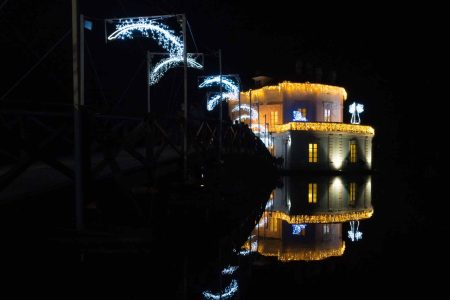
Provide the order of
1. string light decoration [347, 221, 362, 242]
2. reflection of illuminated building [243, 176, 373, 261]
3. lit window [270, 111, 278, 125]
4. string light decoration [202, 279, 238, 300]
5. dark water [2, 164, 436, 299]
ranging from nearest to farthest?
string light decoration [202, 279, 238, 300]
dark water [2, 164, 436, 299]
reflection of illuminated building [243, 176, 373, 261]
string light decoration [347, 221, 362, 242]
lit window [270, 111, 278, 125]

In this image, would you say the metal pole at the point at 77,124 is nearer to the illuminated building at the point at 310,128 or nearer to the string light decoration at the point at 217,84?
the string light decoration at the point at 217,84

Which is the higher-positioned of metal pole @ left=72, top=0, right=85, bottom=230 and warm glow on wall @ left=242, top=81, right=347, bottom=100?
warm glow on wall @ left=242, top=81, right=347, bottom=100

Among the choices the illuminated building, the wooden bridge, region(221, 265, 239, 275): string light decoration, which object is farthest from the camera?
the illuminated building

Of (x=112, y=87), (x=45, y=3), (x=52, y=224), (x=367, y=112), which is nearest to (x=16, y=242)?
(x=52, y=224)

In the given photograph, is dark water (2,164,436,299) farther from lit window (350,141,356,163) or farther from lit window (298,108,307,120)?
lit window (298,108,307,120)

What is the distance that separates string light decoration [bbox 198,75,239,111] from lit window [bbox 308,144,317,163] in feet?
22.3

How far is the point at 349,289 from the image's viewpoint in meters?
6.53

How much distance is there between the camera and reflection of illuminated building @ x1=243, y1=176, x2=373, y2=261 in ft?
30.1

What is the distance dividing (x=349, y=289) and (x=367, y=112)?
53146mm

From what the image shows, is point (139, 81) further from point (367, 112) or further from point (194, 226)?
point (367, 112)

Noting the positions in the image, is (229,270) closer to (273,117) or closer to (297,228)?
(297,228)

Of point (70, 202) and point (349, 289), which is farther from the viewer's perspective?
point (70, 202)

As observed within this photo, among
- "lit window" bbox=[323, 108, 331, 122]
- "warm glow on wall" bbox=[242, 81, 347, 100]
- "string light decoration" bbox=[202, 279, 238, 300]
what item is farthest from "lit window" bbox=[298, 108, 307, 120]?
"string light decoration" bbox=[202, 279, 238, 300]

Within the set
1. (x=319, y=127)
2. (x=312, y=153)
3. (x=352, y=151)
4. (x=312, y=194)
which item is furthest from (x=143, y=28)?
(x=352, y=151)
